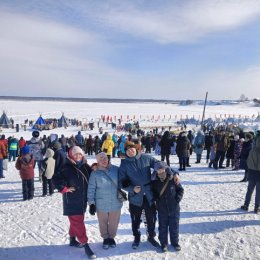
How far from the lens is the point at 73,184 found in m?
4.46

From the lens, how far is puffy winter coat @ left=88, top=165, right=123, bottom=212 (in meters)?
4.43

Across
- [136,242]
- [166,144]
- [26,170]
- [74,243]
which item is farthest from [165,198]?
[166,144]

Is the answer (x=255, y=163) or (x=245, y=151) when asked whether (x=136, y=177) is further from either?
(x=245, y=151)

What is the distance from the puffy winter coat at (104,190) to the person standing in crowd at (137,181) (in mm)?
144

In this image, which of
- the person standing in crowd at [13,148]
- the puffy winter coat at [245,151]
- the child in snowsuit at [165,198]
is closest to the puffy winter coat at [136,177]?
the child in snowsuit at [165,198]

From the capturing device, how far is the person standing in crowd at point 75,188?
4.44 metres

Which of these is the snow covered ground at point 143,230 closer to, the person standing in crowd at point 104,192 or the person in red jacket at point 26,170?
the person in red jacket at point 26,170

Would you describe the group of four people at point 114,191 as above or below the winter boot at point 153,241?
above

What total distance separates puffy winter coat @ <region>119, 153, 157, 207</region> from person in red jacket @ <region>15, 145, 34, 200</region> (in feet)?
12.4

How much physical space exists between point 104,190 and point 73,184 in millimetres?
453

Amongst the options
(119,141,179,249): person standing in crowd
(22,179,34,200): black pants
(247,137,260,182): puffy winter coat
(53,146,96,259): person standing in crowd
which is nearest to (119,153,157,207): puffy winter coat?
(119,141,179,249): person standing in crowd

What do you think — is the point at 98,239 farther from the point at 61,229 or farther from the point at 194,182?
the point at 194,182

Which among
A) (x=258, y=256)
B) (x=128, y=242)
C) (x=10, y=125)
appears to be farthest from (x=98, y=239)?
(x=10, y=125)

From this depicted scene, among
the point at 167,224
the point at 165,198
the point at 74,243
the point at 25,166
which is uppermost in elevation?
the point at 165,198
